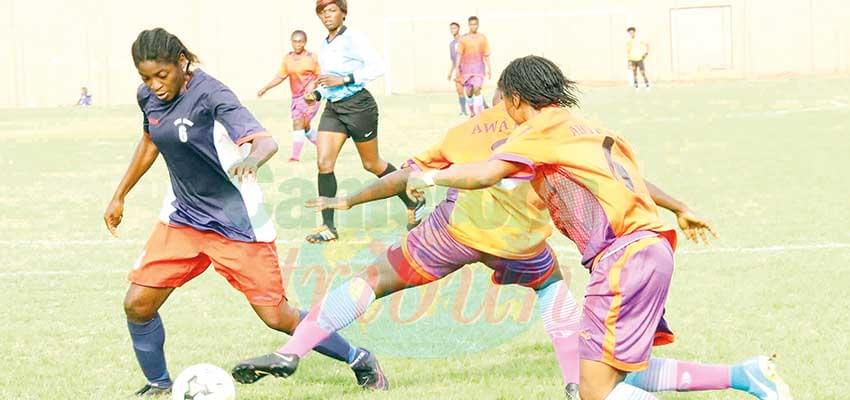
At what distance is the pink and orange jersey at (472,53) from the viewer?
25.8 metres

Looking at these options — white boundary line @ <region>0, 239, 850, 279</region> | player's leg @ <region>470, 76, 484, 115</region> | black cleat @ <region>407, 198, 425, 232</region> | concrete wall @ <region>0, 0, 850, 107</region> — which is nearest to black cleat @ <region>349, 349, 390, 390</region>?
white boundary line @ <region>0, 239, 850, 279</region>

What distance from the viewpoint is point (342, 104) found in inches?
422

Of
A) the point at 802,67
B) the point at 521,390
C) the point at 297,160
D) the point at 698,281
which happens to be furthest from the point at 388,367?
the point at 802,67

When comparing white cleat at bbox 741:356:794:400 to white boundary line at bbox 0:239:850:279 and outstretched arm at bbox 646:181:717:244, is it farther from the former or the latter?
white boundary line at bbox 0:239:850:279

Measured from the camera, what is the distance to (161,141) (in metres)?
5.30

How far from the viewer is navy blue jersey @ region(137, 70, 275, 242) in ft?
17.1

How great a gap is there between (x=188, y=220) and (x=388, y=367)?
4.38 feet

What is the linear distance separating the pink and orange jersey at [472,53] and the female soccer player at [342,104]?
48.2 ft

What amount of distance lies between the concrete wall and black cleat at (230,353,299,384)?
34.9 m

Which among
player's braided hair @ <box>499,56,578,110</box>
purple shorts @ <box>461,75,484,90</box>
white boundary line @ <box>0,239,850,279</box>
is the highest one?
purple shorts @ <box>461,75,484,90</box>

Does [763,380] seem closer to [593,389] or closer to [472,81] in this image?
[593,389]

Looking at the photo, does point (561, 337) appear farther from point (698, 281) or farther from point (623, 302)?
point (698, 281)

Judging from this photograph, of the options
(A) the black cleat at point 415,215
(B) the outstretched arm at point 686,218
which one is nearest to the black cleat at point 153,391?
(B) the outstretched arm at point 686,218

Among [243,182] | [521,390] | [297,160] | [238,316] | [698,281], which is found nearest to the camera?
[243,182]
